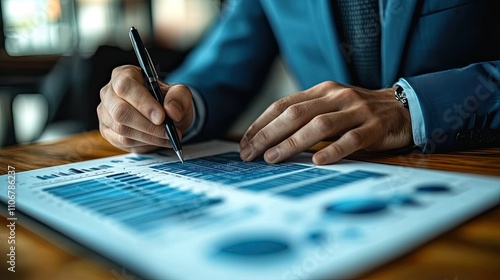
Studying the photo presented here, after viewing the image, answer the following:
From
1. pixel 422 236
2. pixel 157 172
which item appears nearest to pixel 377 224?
pixel 422 236

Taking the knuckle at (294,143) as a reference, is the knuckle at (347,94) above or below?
above

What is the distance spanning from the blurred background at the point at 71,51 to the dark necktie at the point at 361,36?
39 cm

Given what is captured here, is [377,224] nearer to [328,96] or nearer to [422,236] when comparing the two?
[422,236]

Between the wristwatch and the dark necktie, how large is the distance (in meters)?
0.25

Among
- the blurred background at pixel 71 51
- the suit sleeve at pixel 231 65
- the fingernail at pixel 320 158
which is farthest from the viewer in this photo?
the blurred background at pixel 71 51

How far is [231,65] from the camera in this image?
1065 millimetres

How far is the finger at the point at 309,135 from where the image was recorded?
1.95 feet

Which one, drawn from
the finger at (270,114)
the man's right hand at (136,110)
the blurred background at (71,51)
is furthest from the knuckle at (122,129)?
the blurred background at (71,51)

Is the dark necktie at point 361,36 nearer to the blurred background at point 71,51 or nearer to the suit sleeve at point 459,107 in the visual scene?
the suit sleeve at point 459,107

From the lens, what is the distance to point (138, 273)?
1.01 ft

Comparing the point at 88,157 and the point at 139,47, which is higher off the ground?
the point at 139,47

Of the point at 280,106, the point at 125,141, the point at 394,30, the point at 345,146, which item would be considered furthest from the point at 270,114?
the point at 394,30

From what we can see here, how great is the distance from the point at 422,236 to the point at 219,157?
363 millimetres

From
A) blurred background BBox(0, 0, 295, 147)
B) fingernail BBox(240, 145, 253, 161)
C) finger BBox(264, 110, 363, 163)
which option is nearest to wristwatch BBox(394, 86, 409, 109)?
finger BBox(264, 110, 363, 163)
